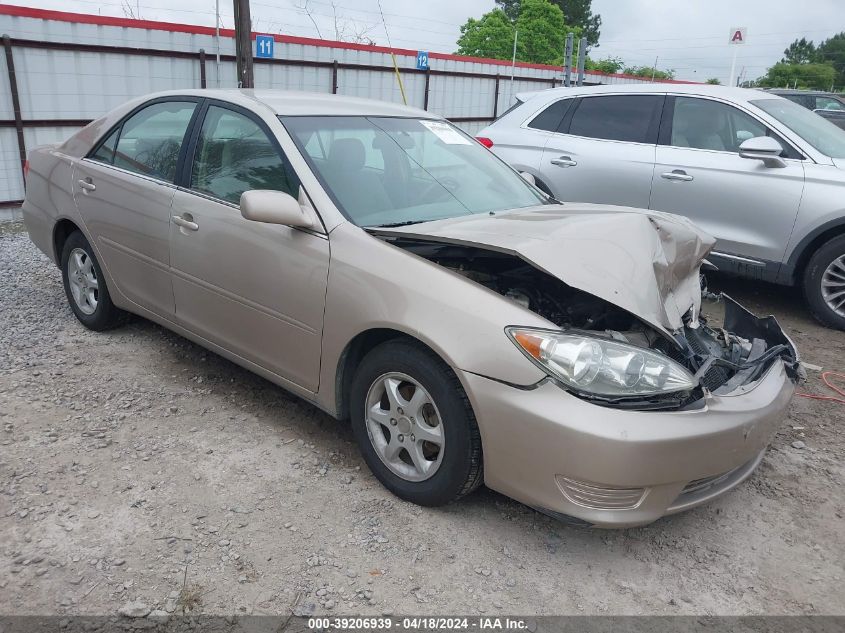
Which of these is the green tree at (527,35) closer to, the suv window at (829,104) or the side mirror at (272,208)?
the suv window at (829,104)

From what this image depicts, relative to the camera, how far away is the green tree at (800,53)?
8847 cm

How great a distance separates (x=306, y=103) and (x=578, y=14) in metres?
59.6

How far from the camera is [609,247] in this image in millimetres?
2797

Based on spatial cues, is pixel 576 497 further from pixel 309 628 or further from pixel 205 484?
pixel 205 484

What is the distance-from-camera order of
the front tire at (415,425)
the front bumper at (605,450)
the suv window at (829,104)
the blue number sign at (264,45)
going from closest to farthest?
the front bumper at (605,450), the front tire at (415,425), the blue number sign at (264,45), the suv window at (829,104)

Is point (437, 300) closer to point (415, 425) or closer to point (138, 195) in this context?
point (415, 425)

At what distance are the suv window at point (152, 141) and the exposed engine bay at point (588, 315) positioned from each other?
1.65 m

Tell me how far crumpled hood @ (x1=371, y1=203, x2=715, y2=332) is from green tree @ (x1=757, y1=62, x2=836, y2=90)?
233 feet

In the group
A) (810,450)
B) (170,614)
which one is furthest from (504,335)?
(810,450)

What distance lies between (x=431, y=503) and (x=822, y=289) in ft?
13.0

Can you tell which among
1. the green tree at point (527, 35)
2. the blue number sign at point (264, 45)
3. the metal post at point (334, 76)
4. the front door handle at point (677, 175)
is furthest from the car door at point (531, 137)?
the green tree at point (527, 35)

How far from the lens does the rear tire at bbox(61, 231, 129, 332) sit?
4.41m

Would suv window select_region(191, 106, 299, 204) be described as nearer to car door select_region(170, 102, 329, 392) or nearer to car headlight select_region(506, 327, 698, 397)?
car door select_region(170, 102, 329, 392)

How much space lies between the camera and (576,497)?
2.43m
